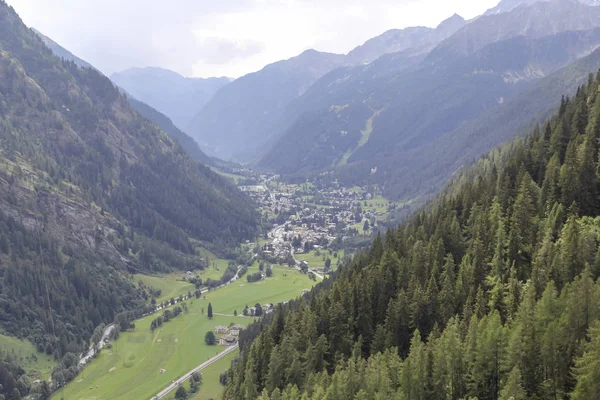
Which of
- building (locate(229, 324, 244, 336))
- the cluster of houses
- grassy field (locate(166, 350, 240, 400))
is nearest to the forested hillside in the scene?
grassy field (locate(166, 350, 240, 400))

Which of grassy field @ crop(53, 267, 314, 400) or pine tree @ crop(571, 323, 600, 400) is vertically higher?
pine tree @ crop(571, 323, 600, 400)

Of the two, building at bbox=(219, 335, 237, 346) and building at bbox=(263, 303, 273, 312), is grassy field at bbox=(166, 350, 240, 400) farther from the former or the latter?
building at bbox=(263, 303, 273, 312)

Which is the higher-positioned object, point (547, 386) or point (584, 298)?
point (584, 298)

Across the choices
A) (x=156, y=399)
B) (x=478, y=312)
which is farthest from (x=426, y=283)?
(x=156, y=399)

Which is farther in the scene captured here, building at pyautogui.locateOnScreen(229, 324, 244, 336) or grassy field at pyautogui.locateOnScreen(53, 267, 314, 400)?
building at pyautogui.locateOnScreen(229, 324, 244, 336)

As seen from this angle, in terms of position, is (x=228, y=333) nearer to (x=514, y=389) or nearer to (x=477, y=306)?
(x=477, y=306)

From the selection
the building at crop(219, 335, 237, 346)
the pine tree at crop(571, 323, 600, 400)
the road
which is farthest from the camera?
the building at crop(219, 335, 237, 346)

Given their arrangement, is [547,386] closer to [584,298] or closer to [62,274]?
[584,298]
